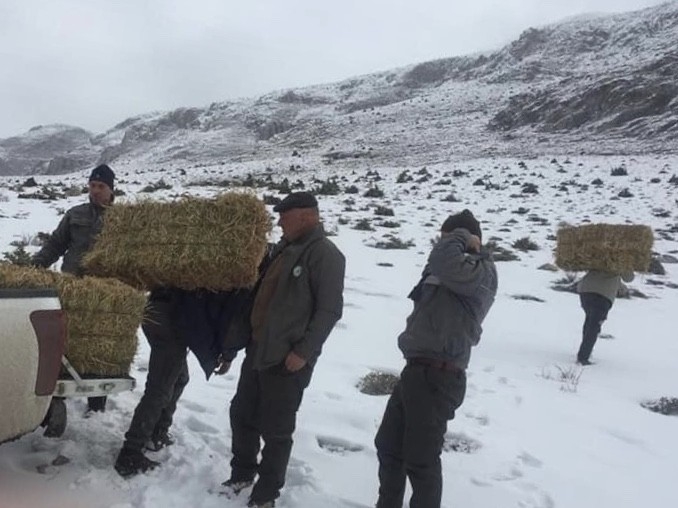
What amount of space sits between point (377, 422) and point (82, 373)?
8.11 feet

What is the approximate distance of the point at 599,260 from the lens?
27.5 ft

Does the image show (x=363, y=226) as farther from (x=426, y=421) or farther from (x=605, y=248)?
(x=426, y=421)

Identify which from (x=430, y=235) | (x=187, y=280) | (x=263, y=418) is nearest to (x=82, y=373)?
Answer: (x=187, y=280)

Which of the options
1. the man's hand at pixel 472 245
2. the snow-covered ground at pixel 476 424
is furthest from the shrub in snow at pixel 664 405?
the man's hand at pixel 472 245

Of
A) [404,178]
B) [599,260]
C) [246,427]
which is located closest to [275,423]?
[246,427]

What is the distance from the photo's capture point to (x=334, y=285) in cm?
392

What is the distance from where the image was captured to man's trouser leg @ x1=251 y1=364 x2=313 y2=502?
155 inches

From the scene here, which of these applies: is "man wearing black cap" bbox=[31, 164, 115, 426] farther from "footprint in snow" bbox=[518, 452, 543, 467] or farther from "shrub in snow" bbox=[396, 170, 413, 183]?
"shrub in snow" bbox=[396, 170, 413, 183]

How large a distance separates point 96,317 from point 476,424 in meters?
3.27

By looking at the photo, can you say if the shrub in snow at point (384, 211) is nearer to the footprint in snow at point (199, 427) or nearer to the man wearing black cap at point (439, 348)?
the footprint in snow at point (199, 427)

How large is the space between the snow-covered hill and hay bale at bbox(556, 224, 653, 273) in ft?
104

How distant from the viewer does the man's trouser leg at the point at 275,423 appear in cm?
393

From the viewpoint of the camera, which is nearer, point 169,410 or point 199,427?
point 169,410

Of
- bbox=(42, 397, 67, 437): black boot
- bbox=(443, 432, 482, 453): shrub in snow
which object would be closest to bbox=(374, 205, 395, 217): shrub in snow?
bbox=(443, 432, 482, 453): shrub in snow
